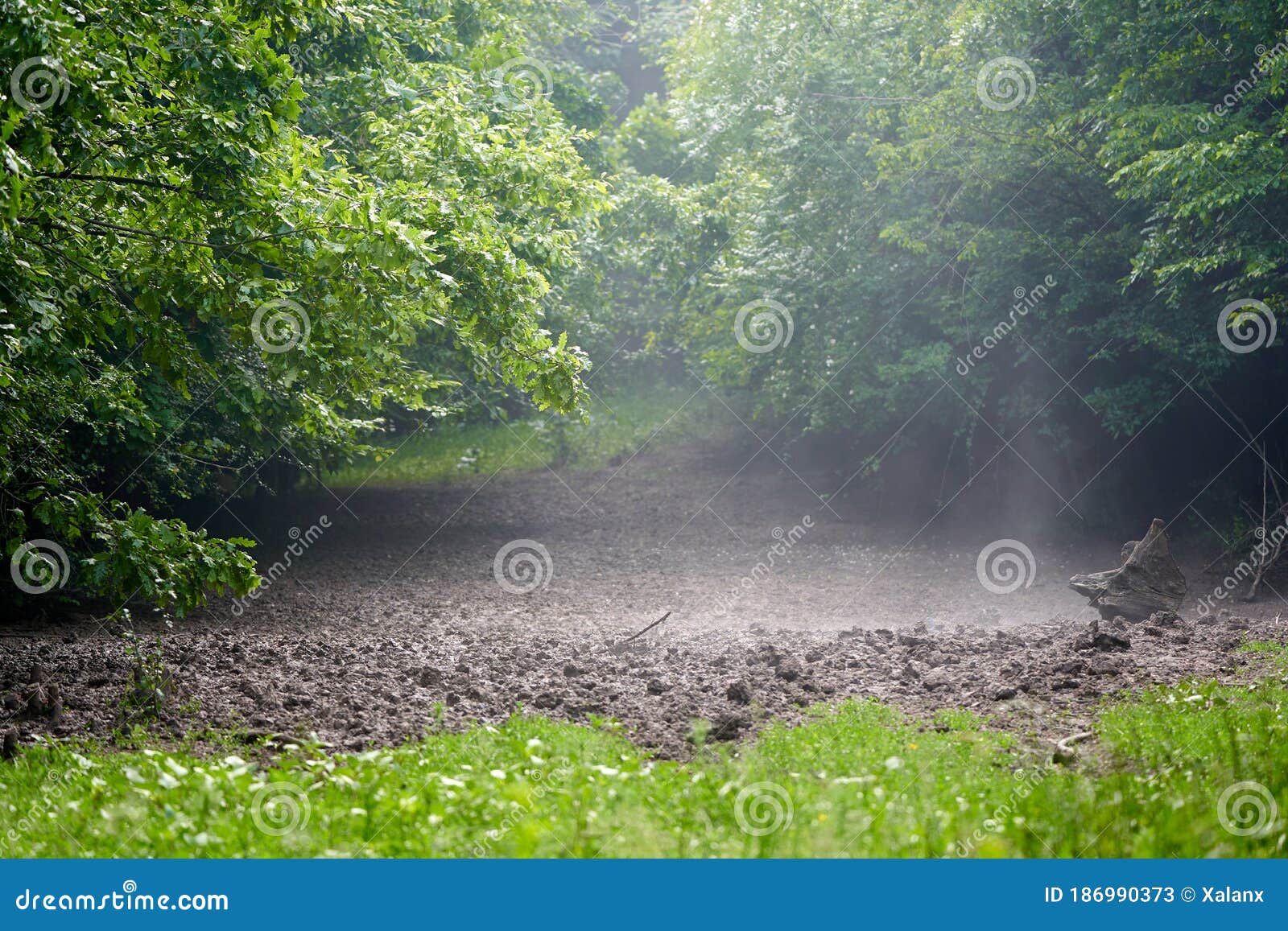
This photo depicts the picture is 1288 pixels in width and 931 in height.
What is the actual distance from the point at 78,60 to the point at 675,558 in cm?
1374

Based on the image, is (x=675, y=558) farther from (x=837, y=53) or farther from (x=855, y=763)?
(x=855, y=763)

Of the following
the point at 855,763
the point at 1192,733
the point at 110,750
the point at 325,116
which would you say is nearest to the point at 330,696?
the point at 110,750

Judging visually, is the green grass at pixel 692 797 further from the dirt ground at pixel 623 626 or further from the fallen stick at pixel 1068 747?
the dirt ground at pixel 623 626

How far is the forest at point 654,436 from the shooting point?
5859 millimetres

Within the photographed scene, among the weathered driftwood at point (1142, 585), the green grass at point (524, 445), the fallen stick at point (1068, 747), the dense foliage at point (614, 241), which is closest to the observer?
the fallen stick at point (1068, 747)

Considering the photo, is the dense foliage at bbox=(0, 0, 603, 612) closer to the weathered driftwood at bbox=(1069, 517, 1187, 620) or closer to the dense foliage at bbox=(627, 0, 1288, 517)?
the weathered driftwood at bbox=(1069, 517, 1187, 620)

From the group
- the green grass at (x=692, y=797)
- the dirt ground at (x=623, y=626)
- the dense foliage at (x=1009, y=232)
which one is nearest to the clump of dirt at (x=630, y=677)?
the dirt ground at (x=623, y=626)

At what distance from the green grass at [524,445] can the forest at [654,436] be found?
166 millimetres

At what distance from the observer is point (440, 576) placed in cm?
1697

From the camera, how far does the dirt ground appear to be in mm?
8094

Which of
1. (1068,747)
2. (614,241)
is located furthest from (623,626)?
(614,241)

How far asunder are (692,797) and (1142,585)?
822 centimetres

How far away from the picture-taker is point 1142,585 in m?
11.8

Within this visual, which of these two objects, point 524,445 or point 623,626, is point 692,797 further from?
point 524,445
